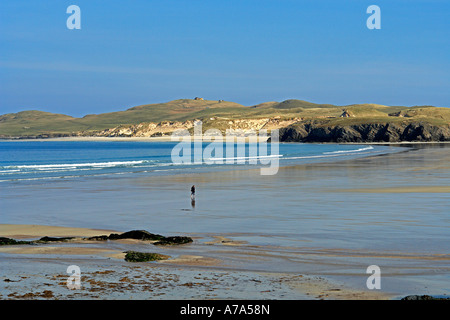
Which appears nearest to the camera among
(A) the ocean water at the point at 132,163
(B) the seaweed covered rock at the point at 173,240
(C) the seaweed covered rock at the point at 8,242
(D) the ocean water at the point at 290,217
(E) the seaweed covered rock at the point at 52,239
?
(D) the ocean water at the point at 290,217

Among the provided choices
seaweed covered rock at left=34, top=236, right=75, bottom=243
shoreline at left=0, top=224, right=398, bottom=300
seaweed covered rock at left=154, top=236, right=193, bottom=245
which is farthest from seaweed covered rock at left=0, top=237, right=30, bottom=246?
seaweed covered rock at left=154, top=236, right=193, bottom=245

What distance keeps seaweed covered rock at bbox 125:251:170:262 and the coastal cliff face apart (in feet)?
471

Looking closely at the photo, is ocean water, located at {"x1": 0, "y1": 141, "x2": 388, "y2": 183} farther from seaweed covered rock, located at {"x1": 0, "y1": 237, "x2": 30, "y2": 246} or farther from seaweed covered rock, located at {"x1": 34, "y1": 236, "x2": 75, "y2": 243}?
seaweed covered rock, located at {"x1": 0, "y1": 237, "x2": 30, "y2": 246}

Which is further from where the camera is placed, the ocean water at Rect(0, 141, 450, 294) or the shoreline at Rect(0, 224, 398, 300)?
the ocean water at Rect(0, 141, 450, 294)

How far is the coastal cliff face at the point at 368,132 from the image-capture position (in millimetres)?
147250

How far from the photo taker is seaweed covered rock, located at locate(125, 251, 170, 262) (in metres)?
12.6

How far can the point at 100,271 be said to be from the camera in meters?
11.4

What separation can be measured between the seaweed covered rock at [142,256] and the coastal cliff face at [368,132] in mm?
143700

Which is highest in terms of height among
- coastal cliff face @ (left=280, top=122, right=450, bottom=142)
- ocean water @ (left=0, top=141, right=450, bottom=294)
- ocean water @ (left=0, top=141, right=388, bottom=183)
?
coastal cliff face @ (left=280, top=122, right=450, bottom=142)

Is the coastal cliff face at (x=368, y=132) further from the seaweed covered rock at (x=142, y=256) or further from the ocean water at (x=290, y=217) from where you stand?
the seaweed covered rock at (x=142, y=256)

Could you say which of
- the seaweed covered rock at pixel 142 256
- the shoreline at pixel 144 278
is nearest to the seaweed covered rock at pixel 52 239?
the shoreline at pixel 144 278

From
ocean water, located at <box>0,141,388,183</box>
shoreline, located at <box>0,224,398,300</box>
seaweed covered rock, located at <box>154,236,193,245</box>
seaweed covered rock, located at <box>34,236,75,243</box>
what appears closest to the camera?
shoreline, located at <box>0,224,398,300</box>

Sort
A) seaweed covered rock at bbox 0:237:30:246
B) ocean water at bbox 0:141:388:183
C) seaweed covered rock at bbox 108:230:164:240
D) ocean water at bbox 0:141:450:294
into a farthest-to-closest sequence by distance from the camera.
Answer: ocean water at bbox 0:141:388:183, seaweed covered rock at bbox 108:230:164:240, seaweed covered rock at bbox 0:237:30:246, ocean water at bbox 0:141:450:294

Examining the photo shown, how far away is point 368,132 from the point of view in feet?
522
